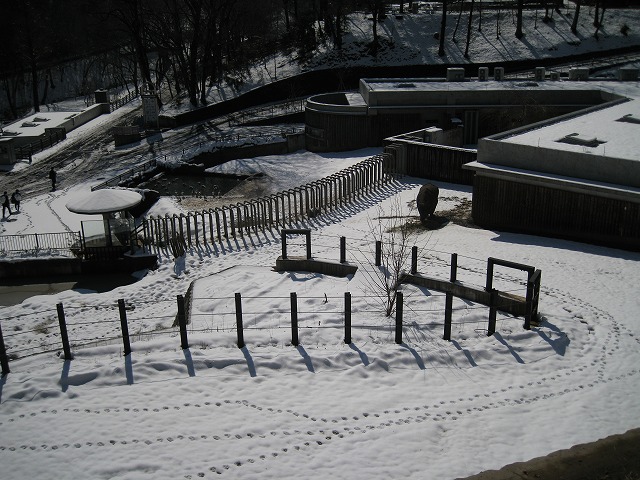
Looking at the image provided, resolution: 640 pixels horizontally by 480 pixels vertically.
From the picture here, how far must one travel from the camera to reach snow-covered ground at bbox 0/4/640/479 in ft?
36.1

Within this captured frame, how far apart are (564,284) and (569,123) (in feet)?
39.9

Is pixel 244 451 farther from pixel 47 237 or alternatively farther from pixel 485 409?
pixel 47 237

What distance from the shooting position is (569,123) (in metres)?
27.0

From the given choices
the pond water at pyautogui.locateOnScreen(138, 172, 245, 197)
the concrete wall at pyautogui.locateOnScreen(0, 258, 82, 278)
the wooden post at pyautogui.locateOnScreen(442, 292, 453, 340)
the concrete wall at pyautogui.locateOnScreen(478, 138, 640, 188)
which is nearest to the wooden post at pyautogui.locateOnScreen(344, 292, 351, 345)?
the wooden post at pyautogui.locateOnScreen(442, 292, 453, 340)

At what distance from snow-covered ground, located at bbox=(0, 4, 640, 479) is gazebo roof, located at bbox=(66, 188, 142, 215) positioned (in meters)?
4.96

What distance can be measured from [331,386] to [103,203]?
42.7 ft

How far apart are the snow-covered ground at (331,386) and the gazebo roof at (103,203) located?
16.3 ft

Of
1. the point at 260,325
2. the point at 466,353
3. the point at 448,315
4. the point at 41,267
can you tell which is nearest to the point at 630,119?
the point at 448,315

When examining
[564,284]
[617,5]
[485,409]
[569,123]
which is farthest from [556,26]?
[485,409]

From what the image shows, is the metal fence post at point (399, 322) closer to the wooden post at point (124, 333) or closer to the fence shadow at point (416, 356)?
the fence shadow at point (416, 356)

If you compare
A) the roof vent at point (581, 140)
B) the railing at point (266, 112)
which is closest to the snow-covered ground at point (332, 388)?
the roof vent at point (581, 140)

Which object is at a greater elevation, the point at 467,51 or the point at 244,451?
the point at 467,51

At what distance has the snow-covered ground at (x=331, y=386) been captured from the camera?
1100 cm

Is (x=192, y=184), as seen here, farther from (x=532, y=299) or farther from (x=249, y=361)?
(x=532, y=299)
